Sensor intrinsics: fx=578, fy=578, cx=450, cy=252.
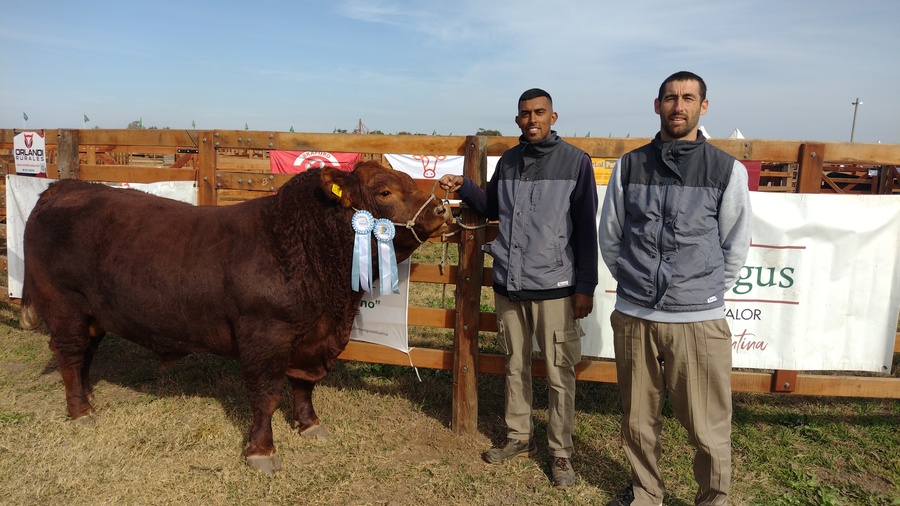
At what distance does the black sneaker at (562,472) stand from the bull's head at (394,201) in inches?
63.2

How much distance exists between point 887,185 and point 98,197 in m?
15.8

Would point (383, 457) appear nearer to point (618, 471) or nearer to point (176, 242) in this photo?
point (618, 471)

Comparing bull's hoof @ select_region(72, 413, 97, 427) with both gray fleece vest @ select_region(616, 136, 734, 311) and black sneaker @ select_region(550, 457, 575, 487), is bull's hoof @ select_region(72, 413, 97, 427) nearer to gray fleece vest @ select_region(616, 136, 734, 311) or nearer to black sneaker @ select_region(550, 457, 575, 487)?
black sneaker @ select_region(550, 457, 575, 487)

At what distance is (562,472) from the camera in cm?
352

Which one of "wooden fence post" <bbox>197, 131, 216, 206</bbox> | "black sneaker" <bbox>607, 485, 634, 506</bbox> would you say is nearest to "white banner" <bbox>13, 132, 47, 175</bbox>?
"wooden fence post" <bbox>197, 131, 216, 206</bbox>

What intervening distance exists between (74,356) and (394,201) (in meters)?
2.73

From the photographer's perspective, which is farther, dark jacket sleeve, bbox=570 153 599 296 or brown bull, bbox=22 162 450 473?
brown bull, bbox=22 162 450 473

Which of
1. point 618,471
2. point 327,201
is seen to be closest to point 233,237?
point 327,201

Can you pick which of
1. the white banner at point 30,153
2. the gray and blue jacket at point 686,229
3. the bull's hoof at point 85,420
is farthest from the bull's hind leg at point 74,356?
the gray and blue jacket at point 686,229

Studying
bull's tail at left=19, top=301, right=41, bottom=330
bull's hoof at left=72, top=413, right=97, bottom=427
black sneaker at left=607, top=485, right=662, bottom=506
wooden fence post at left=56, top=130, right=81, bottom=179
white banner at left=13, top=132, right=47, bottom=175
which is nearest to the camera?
black sneaker at left=607, top=485, right=662, bottom=506

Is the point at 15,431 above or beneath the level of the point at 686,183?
beneath

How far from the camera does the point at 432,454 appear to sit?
3.89 meters

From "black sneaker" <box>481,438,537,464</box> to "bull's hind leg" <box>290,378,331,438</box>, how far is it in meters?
1.17

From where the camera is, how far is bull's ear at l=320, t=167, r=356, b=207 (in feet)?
11.2
